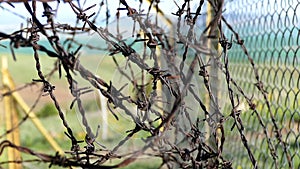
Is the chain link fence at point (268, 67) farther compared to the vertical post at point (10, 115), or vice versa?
the vertical post at point (10, 115)

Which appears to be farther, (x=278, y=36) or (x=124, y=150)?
(x=278, y=36)

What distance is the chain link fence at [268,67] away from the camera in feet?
5.32

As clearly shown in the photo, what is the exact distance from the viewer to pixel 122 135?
38.9 inches

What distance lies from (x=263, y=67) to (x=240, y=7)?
14.7 inches

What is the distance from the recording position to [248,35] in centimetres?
223

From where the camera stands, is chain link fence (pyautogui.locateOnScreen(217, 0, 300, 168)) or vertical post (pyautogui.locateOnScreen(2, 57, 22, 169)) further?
vertical post (pyautogui.locateOnScreen(2, 57, 22, 169))

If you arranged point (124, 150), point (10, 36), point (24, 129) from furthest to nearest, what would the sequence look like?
point (24, 129)
point (124, 150)
point (10, 36)

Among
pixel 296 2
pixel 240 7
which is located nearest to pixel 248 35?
pixel 240 7

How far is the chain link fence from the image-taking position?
1.62 metres

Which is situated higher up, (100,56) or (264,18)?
(264,18)

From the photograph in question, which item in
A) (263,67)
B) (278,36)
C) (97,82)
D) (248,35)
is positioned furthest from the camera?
(248,35)

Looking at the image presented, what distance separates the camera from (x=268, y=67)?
2100mm

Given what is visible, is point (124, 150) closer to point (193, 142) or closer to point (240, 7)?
point (193, 142)

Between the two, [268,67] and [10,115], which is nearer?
[268,67]
